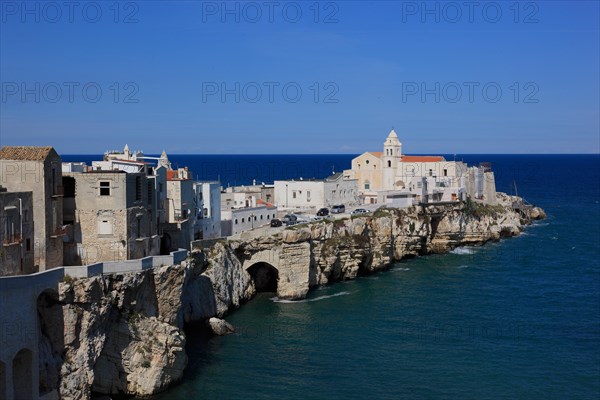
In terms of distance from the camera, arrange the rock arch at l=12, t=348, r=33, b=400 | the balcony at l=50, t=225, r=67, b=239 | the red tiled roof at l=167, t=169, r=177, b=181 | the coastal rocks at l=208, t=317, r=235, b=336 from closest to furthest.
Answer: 1. the rock arch at l=12, t=348, r=33, b=400
2. the balcony at l=50, t=225, r=67, b=239
3. the coastal rocks at l=208, t=317, r=235, b=336
4. the red tiled roof at l=167, t=169, r=177, b=181

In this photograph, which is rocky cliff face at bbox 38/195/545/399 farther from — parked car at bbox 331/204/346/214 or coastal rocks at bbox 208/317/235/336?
parked car at bbox 331/204/346/214

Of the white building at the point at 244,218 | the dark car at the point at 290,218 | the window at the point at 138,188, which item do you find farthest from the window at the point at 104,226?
the dark car at the point at 290,218

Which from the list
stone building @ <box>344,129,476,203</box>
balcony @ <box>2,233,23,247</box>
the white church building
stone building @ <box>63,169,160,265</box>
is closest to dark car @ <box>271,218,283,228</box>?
the white church building

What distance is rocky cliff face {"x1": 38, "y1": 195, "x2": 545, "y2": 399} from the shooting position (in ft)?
113

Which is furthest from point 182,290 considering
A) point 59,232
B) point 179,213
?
point 179,213

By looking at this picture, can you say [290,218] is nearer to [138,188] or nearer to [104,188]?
[138,188]

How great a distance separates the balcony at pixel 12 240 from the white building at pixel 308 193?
1908 inches

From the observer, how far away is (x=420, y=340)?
153 feet

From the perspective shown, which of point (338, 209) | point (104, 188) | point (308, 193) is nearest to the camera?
point (104, 188)

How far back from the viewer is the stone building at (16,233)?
112 ft

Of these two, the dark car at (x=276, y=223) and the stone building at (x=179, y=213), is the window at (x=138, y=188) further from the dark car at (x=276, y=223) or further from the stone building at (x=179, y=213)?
the dark car at (x=276, y=223)

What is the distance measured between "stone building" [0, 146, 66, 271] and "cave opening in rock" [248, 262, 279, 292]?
24.9 metres

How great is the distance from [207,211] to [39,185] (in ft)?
77.5

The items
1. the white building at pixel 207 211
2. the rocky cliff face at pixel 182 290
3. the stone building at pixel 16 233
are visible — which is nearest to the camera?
the stone building at pixel 16 233
